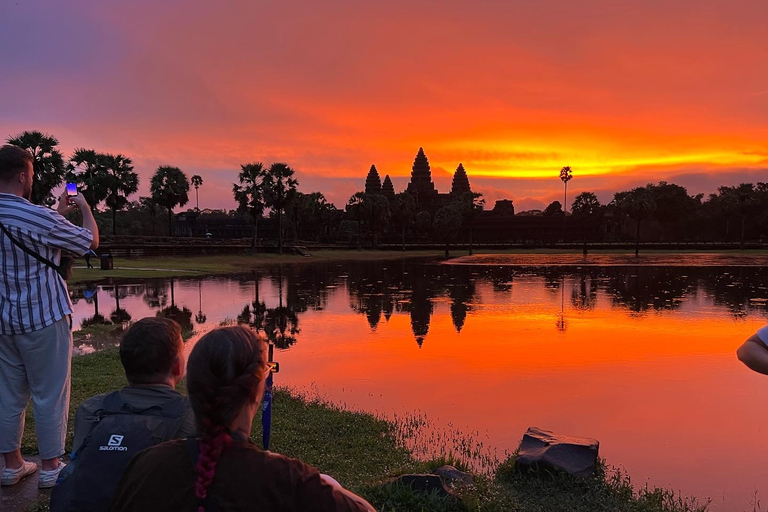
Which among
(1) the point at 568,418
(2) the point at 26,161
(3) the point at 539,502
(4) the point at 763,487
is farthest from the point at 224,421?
(1) the point at 568,418

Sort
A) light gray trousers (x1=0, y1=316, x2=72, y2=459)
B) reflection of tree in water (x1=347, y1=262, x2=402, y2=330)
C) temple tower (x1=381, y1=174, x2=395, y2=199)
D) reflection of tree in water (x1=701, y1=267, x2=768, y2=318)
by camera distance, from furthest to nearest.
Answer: temple tower (x1=381, y1=174, x2=395, y2=199) → reflection of tree in water (x1=701, y1=267, x2=768, y2=318) → reflection of tree in water (x1=347, y1=262, x2=402, y2=330) → light gray trousers (x1=0, y1=316, x2=72, y2=459)

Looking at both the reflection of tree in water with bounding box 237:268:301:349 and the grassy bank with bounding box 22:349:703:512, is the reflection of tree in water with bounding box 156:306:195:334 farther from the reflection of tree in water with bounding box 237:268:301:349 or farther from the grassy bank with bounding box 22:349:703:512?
the grassy bank with bounding box 22:349:703:512

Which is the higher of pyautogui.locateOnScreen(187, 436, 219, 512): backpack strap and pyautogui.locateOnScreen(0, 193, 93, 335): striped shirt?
pyautogui.locateOnScreen(0, 193, 93, 335): striped shirt

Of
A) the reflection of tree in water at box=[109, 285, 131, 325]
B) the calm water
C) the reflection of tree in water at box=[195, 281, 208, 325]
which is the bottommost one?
the calm water

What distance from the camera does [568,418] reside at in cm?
707

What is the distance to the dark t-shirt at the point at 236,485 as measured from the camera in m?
1.63

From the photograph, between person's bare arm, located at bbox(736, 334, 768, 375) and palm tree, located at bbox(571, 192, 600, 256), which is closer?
person's bare arm, located at bbox(736, 334, 768, 375)

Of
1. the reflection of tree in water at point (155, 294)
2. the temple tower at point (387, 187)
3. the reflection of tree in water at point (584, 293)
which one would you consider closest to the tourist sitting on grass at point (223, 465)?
the reflection of tree in water at point (155, 294)

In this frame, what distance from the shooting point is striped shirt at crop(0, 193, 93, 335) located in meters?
3.71

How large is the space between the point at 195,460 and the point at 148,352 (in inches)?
37.1

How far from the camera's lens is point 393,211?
83.4 m

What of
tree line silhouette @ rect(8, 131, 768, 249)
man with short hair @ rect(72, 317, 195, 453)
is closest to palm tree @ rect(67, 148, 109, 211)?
tree line silhouette @ rect(8, 131, 768, 249)

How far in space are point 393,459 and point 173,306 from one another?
13.2m

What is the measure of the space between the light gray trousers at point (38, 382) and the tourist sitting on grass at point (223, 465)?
253cm
